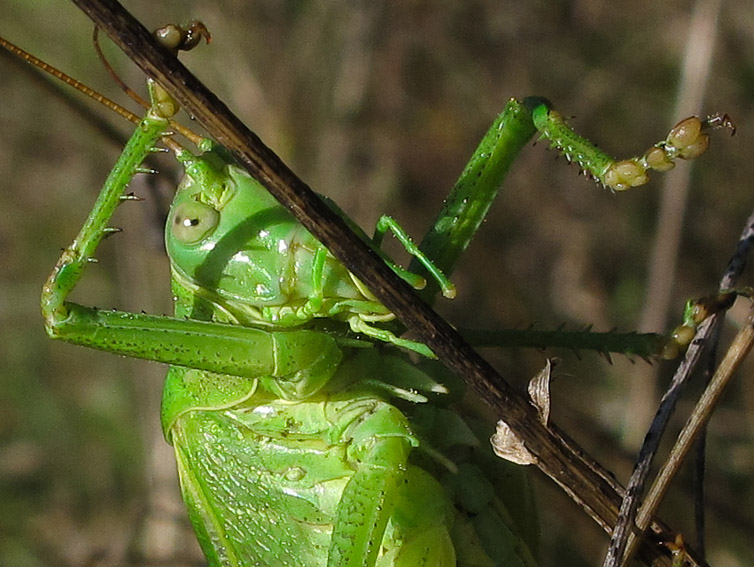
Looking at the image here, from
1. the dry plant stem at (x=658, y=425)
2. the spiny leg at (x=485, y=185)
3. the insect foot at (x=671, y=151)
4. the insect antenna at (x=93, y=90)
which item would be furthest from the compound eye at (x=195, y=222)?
the dry plant stem at (x=658, y=425)

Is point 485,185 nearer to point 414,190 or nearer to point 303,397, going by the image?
point 303,397

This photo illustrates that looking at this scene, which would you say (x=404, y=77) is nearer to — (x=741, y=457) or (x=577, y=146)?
(x=741, y=457)

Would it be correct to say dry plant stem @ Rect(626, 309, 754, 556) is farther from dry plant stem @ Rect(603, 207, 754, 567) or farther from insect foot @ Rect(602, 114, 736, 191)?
insect foot @ Rect(602, 114, 736, 191)

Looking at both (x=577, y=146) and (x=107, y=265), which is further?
(x=107, y=265)

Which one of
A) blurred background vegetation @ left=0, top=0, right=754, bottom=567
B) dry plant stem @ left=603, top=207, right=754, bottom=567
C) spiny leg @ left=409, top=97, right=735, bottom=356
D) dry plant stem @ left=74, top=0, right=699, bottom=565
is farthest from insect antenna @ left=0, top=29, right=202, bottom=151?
blurred background vegetation @ left=0, top=0, right=754, bottom=567

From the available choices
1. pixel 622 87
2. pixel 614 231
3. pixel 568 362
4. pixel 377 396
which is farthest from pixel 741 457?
pixel 377 396

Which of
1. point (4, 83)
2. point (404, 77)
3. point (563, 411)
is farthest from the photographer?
point (4, 83)
